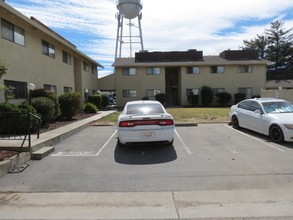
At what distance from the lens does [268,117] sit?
1062 cm

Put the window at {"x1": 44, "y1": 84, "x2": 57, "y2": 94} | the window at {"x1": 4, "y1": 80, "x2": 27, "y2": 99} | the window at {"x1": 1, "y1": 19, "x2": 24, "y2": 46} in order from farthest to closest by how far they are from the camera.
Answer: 1. the window at {"x1": 44, "y1": 84, "x2": 57, "y2": 94}
2. the window at {"x1": 4, "y1": 80, "x2": 27, "y2": 99}
3. the window at {"x1": 1, "y1": 19, "x2": 24, "y2": 46}

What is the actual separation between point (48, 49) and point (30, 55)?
3314 mm

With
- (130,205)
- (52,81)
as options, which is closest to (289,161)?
(130,205)

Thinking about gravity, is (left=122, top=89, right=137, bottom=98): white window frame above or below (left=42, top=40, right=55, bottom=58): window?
below

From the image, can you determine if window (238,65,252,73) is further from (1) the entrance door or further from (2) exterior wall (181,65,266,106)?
(1) the entrance door

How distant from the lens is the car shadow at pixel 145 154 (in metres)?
7.85

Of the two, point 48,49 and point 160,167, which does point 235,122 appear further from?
→ point 48,49

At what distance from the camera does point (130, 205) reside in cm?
485

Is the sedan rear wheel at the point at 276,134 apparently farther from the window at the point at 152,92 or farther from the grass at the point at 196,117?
the window at the point at 152,92

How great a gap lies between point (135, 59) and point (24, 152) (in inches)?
1162

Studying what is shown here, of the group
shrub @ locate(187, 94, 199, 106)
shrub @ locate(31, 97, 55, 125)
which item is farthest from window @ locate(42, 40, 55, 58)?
shrub @ locate(187, 94, 199, 106)

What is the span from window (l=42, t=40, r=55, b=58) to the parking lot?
966 cm

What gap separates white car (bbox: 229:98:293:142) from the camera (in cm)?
971

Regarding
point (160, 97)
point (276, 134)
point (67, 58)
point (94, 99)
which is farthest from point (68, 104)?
point (160, 97)
